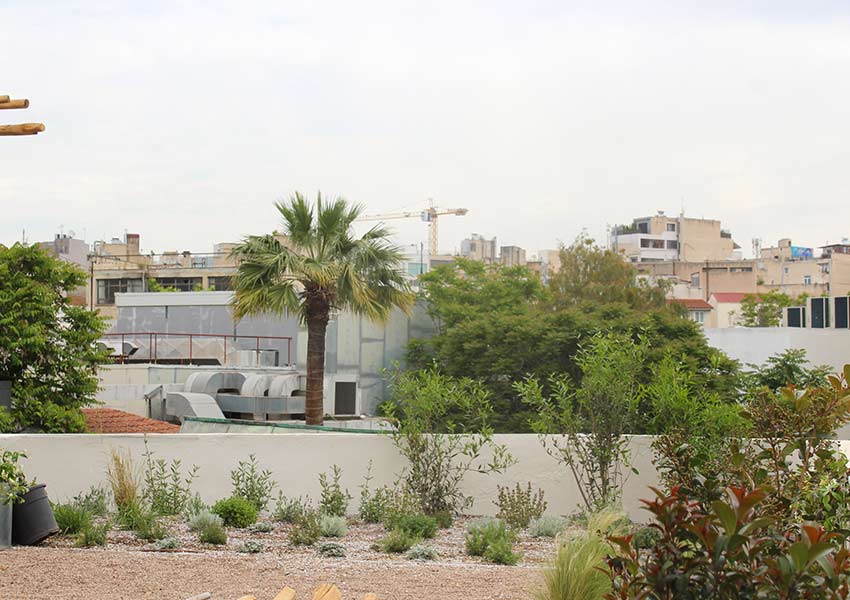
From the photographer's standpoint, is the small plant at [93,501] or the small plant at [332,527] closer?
the small plant at [332,527]

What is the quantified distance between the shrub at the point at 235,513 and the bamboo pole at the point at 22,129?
172 inches

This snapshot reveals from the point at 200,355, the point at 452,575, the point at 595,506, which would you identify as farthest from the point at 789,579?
the point at 200,355

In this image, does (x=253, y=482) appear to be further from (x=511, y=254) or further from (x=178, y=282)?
(x=511, y=254)

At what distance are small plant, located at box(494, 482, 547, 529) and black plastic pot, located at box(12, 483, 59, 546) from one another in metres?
4.65

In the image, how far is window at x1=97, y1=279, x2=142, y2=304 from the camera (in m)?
84.6

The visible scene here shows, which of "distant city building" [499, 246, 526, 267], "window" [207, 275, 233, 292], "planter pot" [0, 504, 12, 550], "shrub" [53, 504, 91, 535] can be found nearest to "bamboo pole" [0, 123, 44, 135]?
"planter pot" [0, 504, 12, 550]

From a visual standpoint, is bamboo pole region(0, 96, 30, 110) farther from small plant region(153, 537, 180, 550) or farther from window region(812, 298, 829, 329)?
window region(812, 298, 829, 329)

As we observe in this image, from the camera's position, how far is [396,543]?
977cm

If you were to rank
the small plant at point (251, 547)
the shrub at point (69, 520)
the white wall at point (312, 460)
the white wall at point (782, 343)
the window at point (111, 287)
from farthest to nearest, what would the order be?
1. the window at point (111, 287)
2. the white wall at point (782, 343)
3. the white wall at point (312, 460)
4. the shrub at point (69, 520)
5. the small plant at point (251, 547)

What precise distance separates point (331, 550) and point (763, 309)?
65902mm

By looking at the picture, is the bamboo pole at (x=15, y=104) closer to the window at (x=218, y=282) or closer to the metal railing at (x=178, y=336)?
the metal railing at (x=178, y=336)

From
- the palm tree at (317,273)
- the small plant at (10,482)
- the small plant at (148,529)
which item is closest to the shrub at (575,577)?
the small plant at (148,529)

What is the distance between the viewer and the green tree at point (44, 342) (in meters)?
15.9

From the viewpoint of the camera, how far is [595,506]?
38.1 ft
